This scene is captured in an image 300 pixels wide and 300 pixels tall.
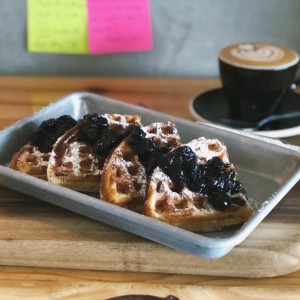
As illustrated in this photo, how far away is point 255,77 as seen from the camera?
3.84 ft

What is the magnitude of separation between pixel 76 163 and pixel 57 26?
1.99 ft

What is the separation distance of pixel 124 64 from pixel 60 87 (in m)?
0.17

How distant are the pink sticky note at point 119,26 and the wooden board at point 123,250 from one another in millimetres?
669

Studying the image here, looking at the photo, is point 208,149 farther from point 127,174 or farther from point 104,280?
point 104,280

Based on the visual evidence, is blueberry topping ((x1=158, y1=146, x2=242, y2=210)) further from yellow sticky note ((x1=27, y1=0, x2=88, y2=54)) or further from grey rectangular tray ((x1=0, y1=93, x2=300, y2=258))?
yellow sticky note ((x1=27, y1=0, x2=88, y2=54))

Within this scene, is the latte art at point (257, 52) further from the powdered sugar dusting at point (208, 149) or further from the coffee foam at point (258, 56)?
the powdered sugar dusting at point (208, 149)

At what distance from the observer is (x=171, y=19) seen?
1.41 m

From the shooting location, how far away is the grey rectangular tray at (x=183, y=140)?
74 centimetres

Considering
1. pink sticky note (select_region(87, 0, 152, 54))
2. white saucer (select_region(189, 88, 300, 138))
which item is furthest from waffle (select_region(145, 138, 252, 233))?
pink sticky note (select_region(87, 0, 152, 54))

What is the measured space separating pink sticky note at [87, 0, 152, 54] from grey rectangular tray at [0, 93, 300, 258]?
1.10 feet

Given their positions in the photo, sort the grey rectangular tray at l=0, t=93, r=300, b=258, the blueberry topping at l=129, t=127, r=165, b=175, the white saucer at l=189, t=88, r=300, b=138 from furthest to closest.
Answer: the white saucer at l=189, t=88, r=300, b=138, the blueberry topping at l=129, t=127, r=165, b=175, the grey rectangular tray at l=0, t=93, r=300, b=258

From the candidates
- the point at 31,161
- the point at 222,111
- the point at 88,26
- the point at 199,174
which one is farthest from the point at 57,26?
the point at 199,174

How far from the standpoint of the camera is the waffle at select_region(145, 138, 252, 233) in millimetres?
803

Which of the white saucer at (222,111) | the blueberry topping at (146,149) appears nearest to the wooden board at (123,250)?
the blueberry topping at (146,149)
